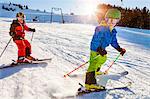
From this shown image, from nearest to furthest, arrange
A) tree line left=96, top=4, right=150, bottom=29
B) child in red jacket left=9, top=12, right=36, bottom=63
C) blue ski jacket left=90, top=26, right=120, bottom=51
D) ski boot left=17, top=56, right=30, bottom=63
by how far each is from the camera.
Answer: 1. blue ski jacket left=90, top=26, right=120, bottom=51
2. child in red jacket left=9, top=12, right=36, bottom=63
3. ski boot left=17, top=56, right=30, bottom=63
4. tree line left=96, top=4, right=150, bottom=29

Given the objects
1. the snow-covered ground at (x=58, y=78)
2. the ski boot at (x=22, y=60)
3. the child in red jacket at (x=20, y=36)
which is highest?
the child in red jacket at (x=20, y=36)

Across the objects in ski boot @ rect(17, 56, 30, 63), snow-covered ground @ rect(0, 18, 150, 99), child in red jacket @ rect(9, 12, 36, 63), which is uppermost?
child in red jacket @ rect(9, 12, 36, 63)

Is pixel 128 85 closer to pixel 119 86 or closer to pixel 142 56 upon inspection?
pixel 119 86

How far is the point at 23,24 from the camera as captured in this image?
829cm

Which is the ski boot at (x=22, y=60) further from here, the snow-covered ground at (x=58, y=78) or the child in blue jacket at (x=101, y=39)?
the child in blue jacket at (x=101, y=39)

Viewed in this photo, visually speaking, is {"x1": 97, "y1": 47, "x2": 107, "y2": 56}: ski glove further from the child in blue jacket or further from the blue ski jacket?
the blue ski jacket

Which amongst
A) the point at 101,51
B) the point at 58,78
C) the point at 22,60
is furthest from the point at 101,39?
the point at 22,60

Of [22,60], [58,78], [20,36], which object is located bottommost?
[58,78]

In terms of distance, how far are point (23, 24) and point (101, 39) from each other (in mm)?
3104

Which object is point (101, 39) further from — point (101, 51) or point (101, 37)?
point (101, 51)

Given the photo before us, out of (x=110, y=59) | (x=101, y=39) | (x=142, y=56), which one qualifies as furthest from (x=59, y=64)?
(x=142, y=56)

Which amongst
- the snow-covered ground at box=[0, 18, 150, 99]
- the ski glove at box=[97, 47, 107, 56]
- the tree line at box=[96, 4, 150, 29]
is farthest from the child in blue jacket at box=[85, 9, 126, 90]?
the tree line at box=[96, 4, 150, 29]

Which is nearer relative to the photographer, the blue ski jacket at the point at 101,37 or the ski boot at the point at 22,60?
the blue ski jacket at the point at 101,37

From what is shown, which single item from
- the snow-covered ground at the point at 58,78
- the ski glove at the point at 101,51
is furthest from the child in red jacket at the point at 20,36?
the ski glove at the point at 101,51
